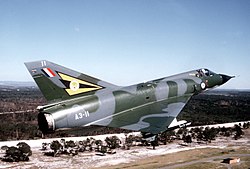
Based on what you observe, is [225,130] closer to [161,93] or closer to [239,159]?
[239,159]

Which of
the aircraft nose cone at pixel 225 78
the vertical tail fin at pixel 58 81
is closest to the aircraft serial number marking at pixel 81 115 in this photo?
the vertical tail fin at pixel 58 81

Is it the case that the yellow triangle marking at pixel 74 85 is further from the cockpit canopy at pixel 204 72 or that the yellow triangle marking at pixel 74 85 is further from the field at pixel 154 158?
the field at pixel 154 158

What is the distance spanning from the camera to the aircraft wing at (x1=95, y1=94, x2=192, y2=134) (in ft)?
53.9

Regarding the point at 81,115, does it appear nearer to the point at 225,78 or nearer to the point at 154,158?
the point at 225,78

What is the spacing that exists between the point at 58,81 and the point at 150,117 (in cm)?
680

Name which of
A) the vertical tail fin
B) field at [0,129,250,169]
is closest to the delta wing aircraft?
the vertical tail fin

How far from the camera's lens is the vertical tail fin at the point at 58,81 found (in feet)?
55.3

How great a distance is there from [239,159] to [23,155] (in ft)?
166

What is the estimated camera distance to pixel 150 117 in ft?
60.7

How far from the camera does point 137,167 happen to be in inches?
2063

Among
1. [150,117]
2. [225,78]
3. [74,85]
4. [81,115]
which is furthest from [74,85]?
[225,78]

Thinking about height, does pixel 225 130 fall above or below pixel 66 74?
below

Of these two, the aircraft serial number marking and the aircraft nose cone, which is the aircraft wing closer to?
the aircraft serial number marking

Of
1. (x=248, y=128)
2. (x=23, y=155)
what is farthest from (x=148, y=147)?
(x=248, y=128)
